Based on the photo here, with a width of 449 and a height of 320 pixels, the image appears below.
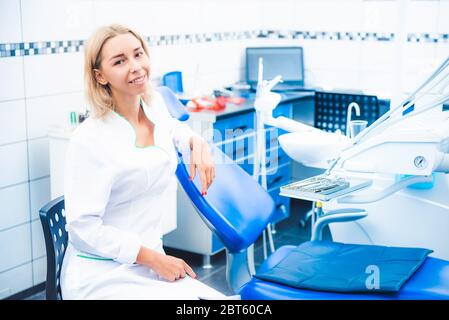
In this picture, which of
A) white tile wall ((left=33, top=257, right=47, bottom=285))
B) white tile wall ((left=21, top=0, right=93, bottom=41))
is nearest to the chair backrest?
white tile wall ((left=21, top=0, right=93, bottom=41))

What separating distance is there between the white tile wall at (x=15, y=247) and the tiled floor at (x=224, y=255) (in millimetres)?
212

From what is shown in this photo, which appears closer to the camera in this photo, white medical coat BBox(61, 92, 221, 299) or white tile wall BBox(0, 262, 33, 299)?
white medical coat BBox(61, 92, 221, 299)

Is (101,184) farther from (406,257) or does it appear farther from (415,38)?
(415,38)

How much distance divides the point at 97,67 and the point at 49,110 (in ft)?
5.27

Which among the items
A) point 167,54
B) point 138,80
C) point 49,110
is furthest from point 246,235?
point 167,54

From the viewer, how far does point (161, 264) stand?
5.82 feet

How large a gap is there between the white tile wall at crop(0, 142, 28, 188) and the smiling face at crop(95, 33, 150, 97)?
4.86 ft

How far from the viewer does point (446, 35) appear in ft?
14.3

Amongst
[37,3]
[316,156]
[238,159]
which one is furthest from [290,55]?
[316,156]

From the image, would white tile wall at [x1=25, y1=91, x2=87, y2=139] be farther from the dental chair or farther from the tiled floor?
the dental chair

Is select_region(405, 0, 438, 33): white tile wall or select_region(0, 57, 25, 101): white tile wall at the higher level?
select_region(405, 0, 438, 33): white tile wall

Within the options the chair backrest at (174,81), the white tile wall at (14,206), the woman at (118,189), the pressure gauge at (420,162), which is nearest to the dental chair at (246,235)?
the woman at (118,189)

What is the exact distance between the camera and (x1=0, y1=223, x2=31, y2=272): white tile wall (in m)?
3.20

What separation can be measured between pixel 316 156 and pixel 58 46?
172 cm
